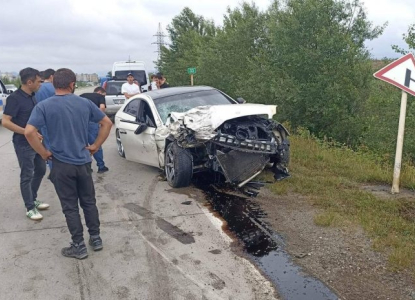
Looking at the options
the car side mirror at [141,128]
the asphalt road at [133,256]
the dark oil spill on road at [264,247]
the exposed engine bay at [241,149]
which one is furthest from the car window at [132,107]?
the dark oil spill on road at [264,247]

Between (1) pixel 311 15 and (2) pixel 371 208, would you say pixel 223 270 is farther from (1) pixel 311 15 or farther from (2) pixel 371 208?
(1) pixel 311 15

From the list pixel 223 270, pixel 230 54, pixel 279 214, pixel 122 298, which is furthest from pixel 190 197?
pixel 230 54

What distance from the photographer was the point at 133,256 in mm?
4102

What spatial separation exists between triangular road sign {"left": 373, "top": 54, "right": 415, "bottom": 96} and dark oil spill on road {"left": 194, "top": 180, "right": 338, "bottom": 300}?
263cm

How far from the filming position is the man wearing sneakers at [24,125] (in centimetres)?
483

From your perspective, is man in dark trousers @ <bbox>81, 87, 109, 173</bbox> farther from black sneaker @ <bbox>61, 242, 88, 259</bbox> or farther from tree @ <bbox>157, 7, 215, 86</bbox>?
tree @ <bbox>157, 7, 215, 86</bbox>

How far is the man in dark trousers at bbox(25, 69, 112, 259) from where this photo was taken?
12.3 feet

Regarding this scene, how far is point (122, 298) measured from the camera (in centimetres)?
332

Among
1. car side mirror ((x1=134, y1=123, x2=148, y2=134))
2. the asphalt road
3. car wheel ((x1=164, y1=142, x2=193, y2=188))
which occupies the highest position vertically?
car side mirror ((x1=134, y1=123, x2=148, y2=134))

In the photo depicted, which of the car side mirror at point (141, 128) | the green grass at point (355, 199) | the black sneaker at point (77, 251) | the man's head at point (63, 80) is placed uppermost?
the man's head at point (63, 80)

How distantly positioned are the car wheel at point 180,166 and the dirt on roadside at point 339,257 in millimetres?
1472

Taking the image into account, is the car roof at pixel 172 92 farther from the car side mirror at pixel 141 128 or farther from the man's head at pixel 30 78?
the man's head at pixel 30 78

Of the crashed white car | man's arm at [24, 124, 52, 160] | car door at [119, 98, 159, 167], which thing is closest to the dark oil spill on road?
the crashed white car

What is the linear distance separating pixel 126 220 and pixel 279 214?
6.34 ft
